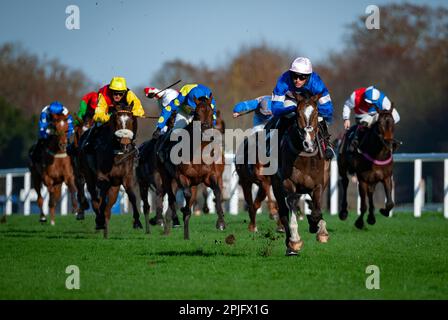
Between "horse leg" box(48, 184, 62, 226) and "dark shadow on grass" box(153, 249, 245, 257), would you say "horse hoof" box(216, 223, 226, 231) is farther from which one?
"horse leg" box(48, 184, 62, 226)

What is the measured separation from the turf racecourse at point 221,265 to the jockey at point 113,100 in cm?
→ 192

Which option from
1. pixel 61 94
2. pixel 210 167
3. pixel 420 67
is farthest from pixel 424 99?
pixel 210 167

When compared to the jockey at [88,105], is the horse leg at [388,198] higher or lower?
lower

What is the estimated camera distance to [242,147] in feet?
59.9

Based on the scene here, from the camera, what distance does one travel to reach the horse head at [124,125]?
54.0 ft

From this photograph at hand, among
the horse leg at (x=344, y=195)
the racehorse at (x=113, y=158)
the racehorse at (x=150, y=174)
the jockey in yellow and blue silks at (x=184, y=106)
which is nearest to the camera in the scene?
the racehorse at (x=113, y=158)

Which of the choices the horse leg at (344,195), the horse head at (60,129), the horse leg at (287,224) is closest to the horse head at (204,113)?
the horse leg at (287,224)

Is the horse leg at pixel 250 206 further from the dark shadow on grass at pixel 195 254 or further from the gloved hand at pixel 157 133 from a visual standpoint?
the dark shadow on grass at pixel 195 254

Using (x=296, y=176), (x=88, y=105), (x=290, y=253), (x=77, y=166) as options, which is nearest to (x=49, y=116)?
(x=88, y=105)

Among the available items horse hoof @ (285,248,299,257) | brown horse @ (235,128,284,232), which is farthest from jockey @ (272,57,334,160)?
brown horse @ (235,128,284,232)

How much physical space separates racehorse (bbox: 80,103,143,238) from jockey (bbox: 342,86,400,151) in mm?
4105

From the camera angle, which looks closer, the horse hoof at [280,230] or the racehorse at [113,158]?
the racehorse at [113,158]
